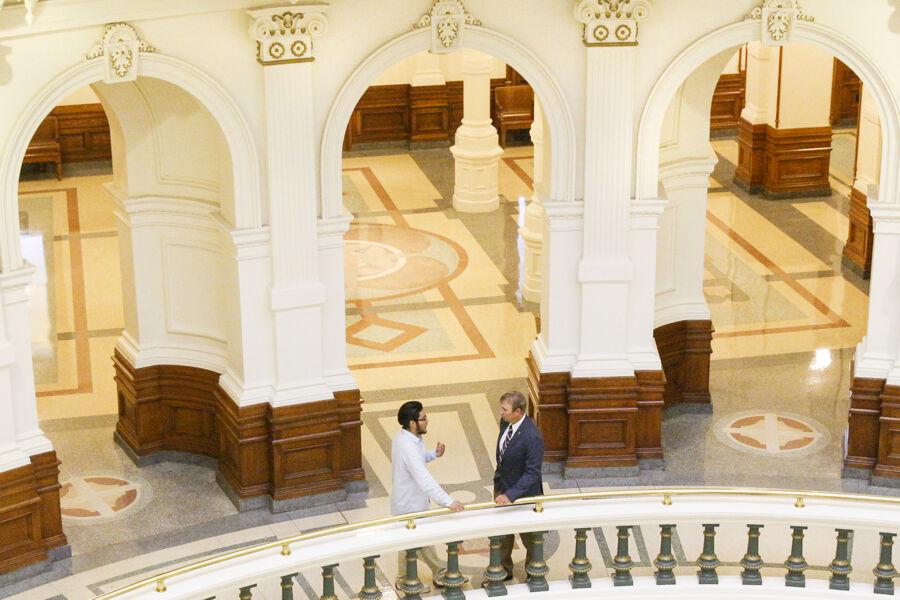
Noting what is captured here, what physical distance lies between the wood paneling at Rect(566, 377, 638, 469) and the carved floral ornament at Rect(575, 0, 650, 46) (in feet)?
7.64

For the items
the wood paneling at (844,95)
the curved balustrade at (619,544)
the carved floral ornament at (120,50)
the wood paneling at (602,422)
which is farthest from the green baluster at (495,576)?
the wood paneling at (844,95)

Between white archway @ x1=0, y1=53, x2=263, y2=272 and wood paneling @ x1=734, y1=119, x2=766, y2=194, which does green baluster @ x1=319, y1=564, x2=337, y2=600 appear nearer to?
white archway @ x1=0, y1=53, x2=263, y2=272

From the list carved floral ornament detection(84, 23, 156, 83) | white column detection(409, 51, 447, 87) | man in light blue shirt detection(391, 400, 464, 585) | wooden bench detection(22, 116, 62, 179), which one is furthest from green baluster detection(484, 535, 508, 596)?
white column detection(409, 51, 447, 87)

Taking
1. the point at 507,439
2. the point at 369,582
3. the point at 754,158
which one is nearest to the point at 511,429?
the point at 507,439

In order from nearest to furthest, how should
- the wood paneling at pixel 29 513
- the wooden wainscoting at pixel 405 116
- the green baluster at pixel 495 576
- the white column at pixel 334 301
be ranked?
the green baluster at pixel 495 576 < the wood paneling at pixel 29 513 < the white column at pixel 334 301 < the wooden wainscoting at pixel 405 116

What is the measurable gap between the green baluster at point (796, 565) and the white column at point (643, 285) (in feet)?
7.46

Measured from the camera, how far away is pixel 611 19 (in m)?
10.5

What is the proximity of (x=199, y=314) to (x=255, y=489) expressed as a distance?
1361 millimetres

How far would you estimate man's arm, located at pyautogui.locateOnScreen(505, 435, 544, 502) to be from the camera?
9.34 metres

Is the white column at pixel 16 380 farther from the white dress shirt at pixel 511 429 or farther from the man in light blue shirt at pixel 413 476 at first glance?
the white dress shirt at pixel 511 429

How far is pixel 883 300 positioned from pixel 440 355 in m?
3.97

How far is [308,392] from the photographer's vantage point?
10.8 metres

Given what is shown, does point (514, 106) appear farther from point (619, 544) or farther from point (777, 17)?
→ point (619, 544)

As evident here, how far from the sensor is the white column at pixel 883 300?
1084 centimetres
